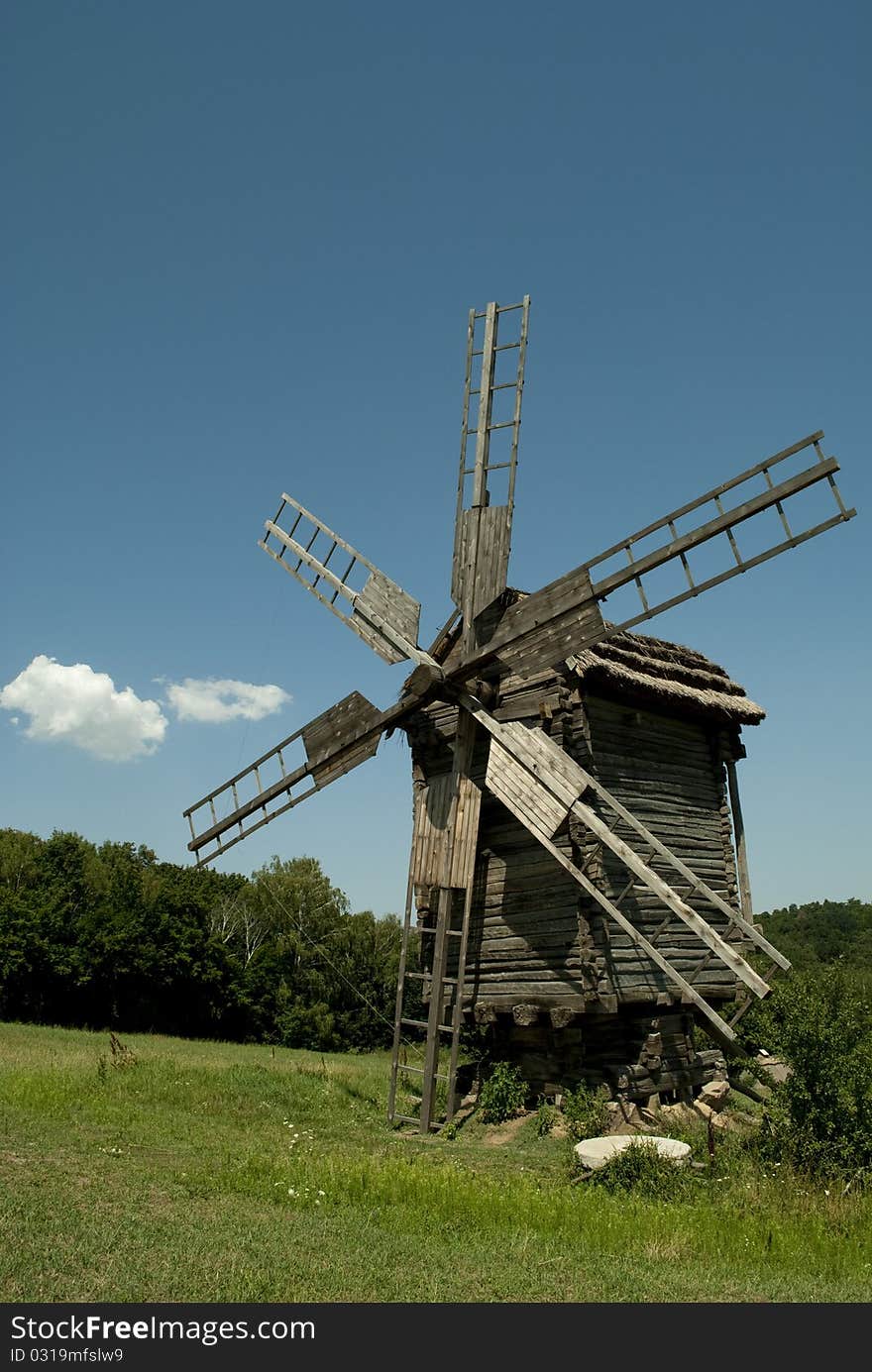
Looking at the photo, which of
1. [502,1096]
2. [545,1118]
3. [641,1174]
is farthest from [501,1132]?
[641,1174]

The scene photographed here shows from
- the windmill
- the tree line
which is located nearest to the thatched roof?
the windmill

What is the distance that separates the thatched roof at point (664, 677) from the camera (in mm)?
15773

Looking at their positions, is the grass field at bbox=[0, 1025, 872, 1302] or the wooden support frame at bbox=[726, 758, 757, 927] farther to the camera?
the wooden support frame at bbox=[726, 758, 757, 927]

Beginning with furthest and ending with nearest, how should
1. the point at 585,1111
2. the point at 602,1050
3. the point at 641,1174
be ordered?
the point at 602,1050, the point at 585,1111, the point at 641,1174

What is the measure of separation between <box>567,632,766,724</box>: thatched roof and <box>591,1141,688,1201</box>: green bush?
729 centimetres

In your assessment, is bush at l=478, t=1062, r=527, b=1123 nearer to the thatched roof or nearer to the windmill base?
the windmill base

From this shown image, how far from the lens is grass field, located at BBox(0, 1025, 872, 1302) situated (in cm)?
681

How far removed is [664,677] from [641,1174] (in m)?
9.35

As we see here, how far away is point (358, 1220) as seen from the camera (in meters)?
8.62

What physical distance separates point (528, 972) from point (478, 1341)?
954 centimetres

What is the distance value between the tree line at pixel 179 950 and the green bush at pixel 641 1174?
76.0 feet

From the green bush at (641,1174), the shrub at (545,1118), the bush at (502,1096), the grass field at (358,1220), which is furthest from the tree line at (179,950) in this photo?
the green bush at (641,1174)

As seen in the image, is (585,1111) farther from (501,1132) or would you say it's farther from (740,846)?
(740,846)

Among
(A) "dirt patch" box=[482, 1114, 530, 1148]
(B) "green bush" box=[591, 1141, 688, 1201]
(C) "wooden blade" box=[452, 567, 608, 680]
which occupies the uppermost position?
(C) "wooden blade" box=[452, 567, 608, 680]
